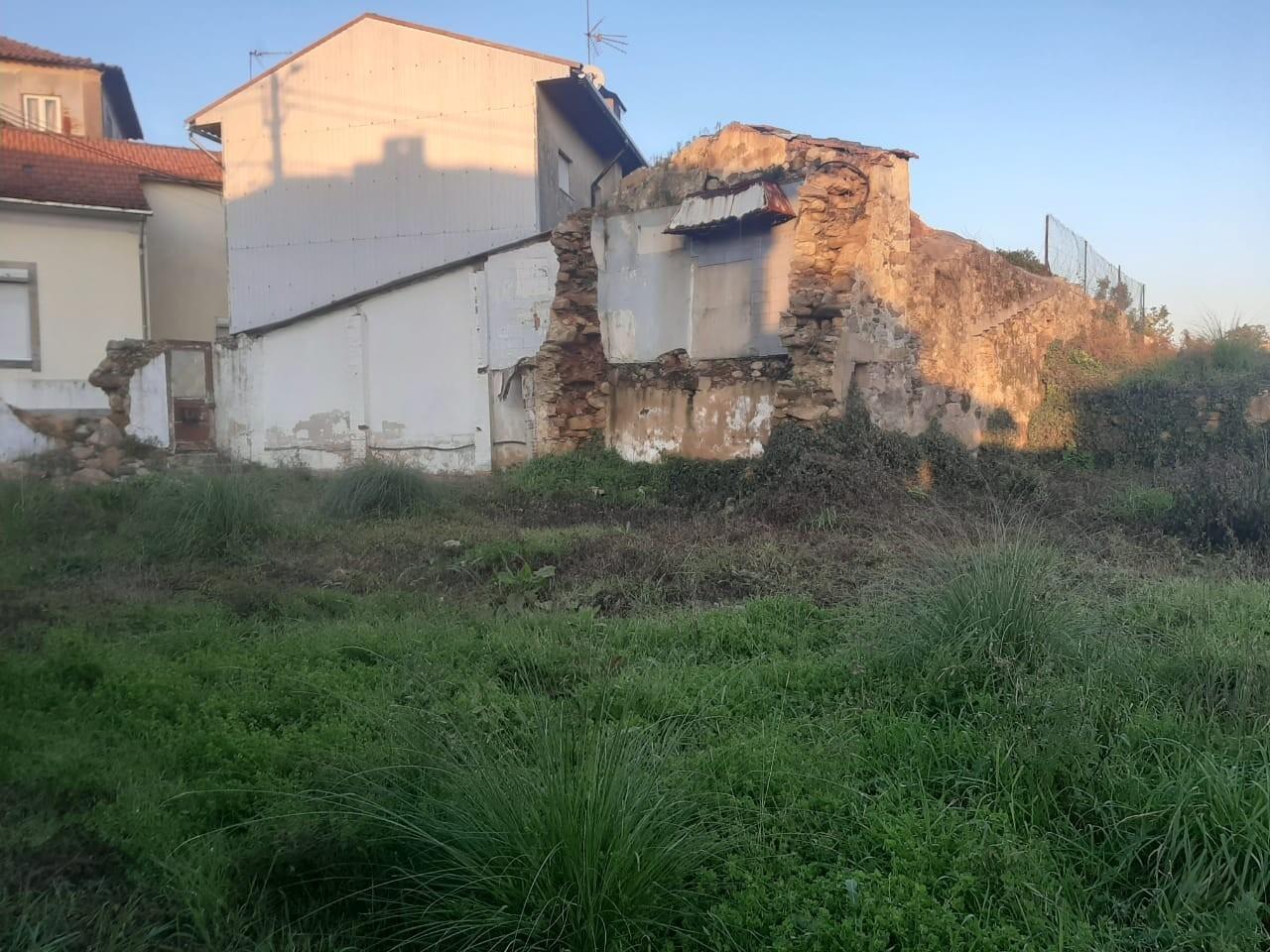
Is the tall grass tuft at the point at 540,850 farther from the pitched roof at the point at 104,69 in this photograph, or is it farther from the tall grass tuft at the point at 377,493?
the pitched roof at the point at 104,69

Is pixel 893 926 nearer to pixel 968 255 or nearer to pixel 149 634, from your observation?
pixel 149 634

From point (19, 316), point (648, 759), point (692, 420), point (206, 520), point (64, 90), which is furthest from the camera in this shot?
point (19, 316)

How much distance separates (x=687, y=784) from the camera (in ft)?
10.1

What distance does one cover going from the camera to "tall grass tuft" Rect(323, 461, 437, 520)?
32.2 feet

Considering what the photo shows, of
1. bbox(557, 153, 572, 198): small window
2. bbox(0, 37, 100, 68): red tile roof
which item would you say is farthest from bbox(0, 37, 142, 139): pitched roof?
bbox(557, 153, 572, 198): small window

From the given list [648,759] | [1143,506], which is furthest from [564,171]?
[648,759]

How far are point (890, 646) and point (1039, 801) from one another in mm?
1279

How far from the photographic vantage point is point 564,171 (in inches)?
741

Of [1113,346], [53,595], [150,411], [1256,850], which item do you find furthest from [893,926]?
[150,411]

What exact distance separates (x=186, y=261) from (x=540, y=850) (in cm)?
2091

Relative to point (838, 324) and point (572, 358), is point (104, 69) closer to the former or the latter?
point (572, 358)

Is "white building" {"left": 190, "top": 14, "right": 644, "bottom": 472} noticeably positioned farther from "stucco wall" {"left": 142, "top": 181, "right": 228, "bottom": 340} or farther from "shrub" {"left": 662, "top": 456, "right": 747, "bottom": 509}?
"shrub" {"left": 662, "top": 456, "right": 747, "bottom": 509}

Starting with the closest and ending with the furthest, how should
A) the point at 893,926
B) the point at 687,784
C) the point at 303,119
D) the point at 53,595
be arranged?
the point at 893,926 → the point at 687,784 → the point at 53,595 → the point at 303,119

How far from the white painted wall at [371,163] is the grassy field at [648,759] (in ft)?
39.4
